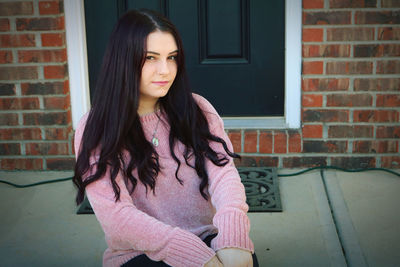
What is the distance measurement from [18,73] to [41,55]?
176 millimetres

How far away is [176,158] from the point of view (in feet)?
6.08

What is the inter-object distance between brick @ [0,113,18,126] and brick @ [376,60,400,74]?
2123mm

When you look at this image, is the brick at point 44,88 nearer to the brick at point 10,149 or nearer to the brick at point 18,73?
the brick at point 18,73

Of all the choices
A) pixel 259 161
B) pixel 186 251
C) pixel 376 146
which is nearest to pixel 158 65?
pixel 186 251

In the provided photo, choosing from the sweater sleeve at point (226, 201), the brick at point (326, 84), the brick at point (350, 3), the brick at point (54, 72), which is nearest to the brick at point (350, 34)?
the brick at point (350, 3)

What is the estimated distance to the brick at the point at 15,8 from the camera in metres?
3.08

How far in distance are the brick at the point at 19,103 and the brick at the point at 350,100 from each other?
1.72 metres

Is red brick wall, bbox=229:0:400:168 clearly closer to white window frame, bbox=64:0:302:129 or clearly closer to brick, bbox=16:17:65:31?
white window frame, bbox=64:0:302:129

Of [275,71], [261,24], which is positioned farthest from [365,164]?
[261,24]

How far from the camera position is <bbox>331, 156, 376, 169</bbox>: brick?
10.5 ft

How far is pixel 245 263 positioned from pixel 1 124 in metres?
2.14

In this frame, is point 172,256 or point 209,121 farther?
point 209,121

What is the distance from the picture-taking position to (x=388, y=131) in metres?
3.14

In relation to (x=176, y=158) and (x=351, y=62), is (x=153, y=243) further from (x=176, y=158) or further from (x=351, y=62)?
(x=351, y=62)
